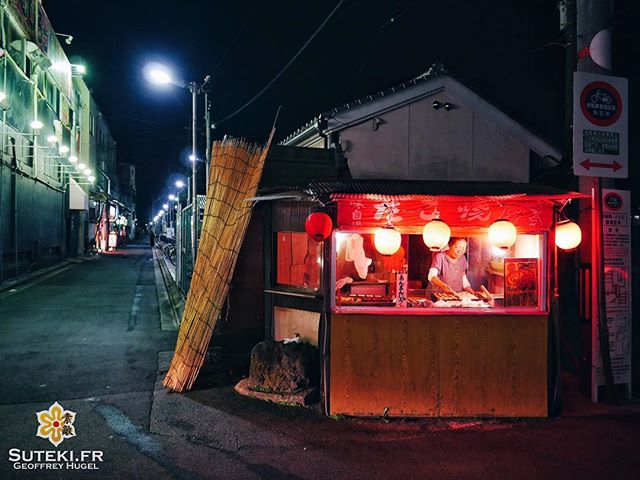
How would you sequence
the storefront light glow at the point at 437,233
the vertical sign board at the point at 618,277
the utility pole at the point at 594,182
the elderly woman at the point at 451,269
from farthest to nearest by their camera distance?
Answer: the elderly woman at the point at 451,269 → the vertical sign board at the point at 618,277 → the utility pole at the point at 594,182 → the storefront light glow at the point at 437,233

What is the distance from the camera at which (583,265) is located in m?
8.38

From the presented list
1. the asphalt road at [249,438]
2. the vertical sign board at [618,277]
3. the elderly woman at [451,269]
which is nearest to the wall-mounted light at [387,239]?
the elderly woman at [451,269]

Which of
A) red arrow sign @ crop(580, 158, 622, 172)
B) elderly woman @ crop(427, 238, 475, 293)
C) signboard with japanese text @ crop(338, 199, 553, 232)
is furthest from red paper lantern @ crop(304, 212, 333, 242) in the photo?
red arrow sign @ crop(580, 158, 622, 172)

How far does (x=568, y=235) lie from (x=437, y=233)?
2.36 m

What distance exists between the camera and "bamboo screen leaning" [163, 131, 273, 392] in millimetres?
8484

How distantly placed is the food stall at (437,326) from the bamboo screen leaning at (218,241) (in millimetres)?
1961

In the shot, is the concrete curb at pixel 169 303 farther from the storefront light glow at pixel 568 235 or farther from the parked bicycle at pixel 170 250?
the storefront light glow at pixel 568 235

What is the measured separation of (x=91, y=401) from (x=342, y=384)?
4.27 m

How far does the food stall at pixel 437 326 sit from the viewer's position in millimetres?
7395

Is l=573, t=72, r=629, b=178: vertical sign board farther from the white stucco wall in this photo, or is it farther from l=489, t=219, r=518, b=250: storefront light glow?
the white stucco wall

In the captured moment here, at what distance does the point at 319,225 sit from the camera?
7133mm

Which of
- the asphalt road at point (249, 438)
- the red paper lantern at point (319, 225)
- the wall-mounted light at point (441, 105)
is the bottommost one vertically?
the asphalt road at point (249, 438)

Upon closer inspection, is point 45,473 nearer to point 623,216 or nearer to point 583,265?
point 583,265

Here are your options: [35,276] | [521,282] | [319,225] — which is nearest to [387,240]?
[319,225]
